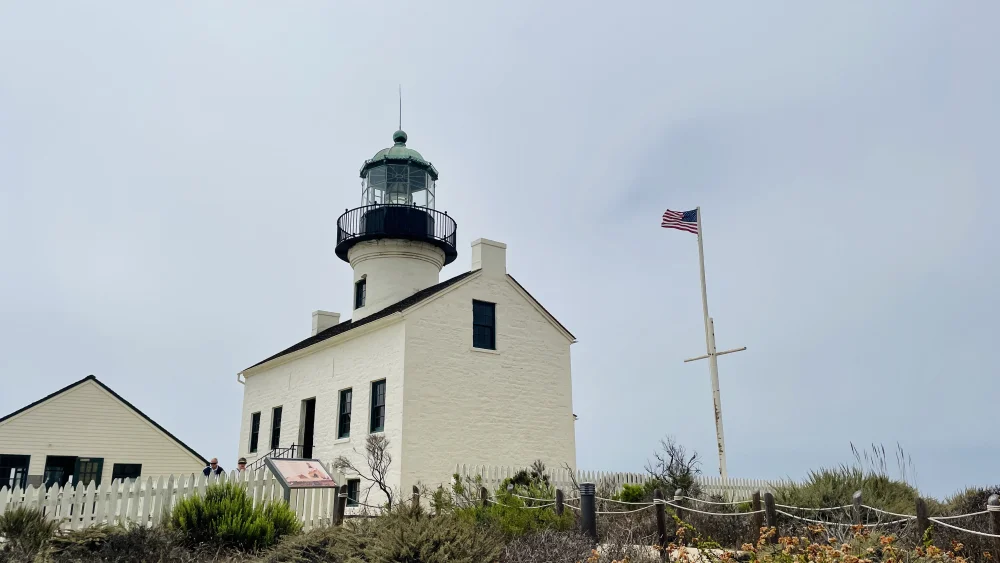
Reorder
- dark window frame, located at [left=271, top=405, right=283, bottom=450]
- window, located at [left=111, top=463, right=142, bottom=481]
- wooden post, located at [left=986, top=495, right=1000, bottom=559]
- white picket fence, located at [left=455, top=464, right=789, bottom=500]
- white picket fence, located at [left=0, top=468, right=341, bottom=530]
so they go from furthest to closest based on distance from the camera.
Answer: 1. window, located at [left=111, top=463, right=142, bottom=481]
2. dark window frame, located at [left=271, top=405, right=283, bottom=450]
3. white picket fence, located at [left=455, top=464, right=789, bottom=500]
4. white picket fence, located at [left=0, top=468, right=341, bottom=530]
5. wooden post, located at [left=986, top=495, right=1000, bottom=559]

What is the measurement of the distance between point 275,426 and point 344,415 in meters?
4.26

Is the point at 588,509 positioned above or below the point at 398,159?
below

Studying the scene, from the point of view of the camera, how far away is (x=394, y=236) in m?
24.5

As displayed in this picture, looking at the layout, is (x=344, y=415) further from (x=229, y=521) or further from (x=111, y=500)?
(x=229, y=521)

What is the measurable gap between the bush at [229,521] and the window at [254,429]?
1432cm

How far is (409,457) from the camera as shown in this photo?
58.6ft

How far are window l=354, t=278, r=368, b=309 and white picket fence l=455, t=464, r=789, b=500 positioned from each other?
8271mm

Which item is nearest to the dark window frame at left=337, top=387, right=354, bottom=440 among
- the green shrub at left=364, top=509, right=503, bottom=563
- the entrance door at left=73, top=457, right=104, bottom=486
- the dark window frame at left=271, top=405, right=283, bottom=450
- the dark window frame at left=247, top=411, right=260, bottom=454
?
the dark window frame at left=271, top=405, right=283, bottom=450

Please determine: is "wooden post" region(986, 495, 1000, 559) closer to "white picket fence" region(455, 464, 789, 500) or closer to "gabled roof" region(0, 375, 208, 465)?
"white picket fence" region(455, 464, 789, 500)

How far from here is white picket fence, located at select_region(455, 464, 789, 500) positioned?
16984 millimetres

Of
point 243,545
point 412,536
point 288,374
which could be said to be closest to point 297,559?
point 412,536

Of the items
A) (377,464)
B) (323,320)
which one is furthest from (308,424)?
(323,320)

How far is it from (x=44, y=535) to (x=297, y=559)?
3684mm

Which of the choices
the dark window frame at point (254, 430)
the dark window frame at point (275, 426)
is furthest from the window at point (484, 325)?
the dark window frame at point (254, 430)
